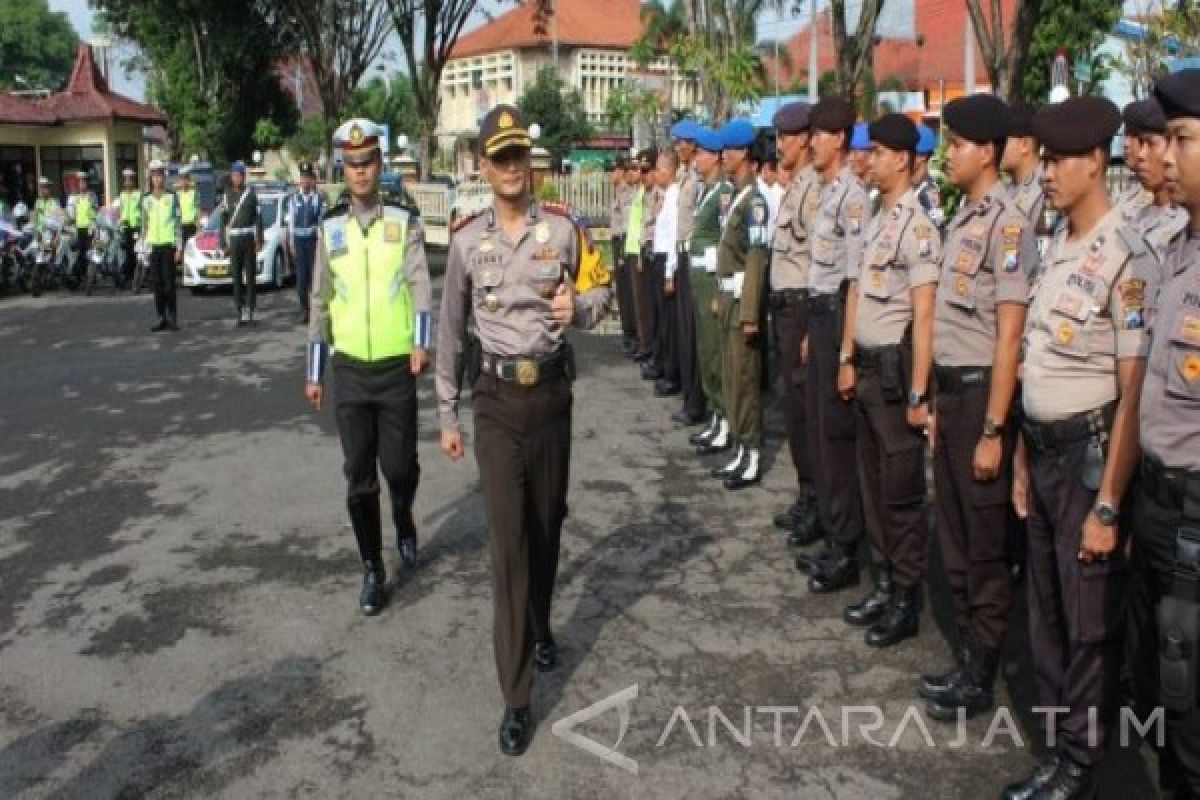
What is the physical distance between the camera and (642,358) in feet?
37.6

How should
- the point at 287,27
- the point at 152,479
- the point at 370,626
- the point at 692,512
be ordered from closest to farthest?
the point at 370,626 < the point at 692,512 < the point at 152,479 < the point at 287,27

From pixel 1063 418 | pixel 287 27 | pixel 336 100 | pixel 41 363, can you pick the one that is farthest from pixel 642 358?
pixel 287 27

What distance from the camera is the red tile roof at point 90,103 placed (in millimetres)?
26734

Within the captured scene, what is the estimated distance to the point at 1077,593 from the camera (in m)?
3.46

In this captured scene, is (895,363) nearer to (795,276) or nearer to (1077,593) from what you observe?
(1077,593)

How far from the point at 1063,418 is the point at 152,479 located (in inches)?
238

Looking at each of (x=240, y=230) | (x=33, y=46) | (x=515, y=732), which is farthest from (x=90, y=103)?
(x=33, y=46)

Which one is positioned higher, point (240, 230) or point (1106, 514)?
point (240, 230)

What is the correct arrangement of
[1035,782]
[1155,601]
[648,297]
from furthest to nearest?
[648,297] → [1035,782] → [1155,601]

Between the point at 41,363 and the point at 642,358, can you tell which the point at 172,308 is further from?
the point at 642,358

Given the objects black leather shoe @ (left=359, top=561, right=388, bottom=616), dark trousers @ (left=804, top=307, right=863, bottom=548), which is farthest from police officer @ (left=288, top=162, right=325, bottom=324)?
dark trousers @ (left=804, top=307, right=863, bottom=548)

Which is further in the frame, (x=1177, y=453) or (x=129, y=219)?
(x=129, y=219)

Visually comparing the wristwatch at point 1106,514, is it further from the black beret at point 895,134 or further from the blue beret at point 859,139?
the blue beret at point 859,139

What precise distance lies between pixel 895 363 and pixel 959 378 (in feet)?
1.63
